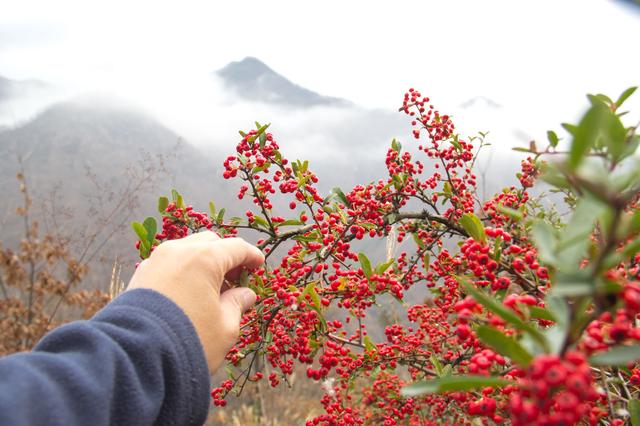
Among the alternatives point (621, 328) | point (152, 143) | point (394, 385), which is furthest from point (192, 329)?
point (152, 143)

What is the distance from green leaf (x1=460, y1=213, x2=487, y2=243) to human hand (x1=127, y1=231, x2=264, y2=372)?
606mm

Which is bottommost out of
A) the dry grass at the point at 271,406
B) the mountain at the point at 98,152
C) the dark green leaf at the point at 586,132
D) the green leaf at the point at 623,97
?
the dry grass at the point at 271,406

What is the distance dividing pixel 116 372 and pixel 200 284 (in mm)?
276

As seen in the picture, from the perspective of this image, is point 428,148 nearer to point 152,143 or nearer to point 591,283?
point 591,283

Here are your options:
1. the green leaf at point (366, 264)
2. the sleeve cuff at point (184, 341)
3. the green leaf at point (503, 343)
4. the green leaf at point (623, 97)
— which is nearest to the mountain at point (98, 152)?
the green leaf at point (366, 264)

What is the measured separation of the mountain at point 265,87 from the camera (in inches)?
2238

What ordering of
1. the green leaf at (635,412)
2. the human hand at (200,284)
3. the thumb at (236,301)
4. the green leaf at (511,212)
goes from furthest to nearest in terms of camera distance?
the thumb at (236,301) → the human hand at (200,284) → the green leaf at (635,412) → the green leaf at (511,212)

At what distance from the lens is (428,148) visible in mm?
2676

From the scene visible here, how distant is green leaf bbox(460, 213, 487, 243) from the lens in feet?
3.38

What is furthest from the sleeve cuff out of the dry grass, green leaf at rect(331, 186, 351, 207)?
the dry grass

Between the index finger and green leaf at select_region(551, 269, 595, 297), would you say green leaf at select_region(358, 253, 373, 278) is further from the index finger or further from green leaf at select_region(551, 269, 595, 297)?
green leaf at select_region(551, 269, 595, 297)

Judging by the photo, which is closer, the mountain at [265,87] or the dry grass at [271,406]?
the dry grass at [271,406]

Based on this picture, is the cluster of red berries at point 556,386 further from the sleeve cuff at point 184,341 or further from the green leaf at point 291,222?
the green leaf at point 291,222

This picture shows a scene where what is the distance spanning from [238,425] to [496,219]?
204 inches
